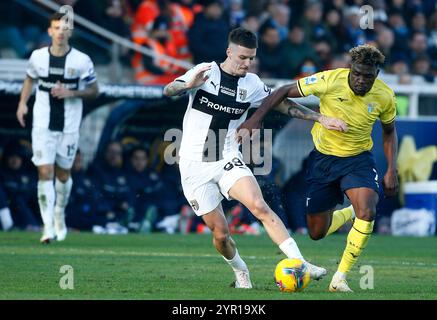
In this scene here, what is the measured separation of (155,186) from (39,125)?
405 cm

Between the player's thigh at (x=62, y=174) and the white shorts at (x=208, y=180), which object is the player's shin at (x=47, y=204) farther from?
the white shorts at (x=208, y=180)

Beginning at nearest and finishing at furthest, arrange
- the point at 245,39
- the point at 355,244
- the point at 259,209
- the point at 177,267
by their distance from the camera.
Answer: the point at 259,209, the point at 355,244, the point at 245,39, the point at 177,267

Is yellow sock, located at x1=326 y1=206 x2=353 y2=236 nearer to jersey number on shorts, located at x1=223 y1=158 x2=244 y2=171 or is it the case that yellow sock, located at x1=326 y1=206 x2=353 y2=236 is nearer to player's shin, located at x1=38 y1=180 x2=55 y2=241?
jersey number on shorts, located at x1=223 y1=158 x2=244 y2=171

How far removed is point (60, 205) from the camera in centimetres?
1480

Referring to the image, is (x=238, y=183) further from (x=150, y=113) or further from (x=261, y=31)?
(x=261, y=31)

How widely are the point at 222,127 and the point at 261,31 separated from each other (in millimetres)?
10783

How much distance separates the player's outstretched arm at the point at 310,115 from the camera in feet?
32.4

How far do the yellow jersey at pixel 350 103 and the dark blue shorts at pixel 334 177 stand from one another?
0.13 metres

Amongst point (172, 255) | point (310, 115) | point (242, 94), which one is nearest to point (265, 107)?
point (242, 94)

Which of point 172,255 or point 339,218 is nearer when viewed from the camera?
point 339,218

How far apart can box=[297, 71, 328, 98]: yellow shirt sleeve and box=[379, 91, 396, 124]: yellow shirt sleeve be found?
1.90 feet

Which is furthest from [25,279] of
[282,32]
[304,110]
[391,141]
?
[282,32]
